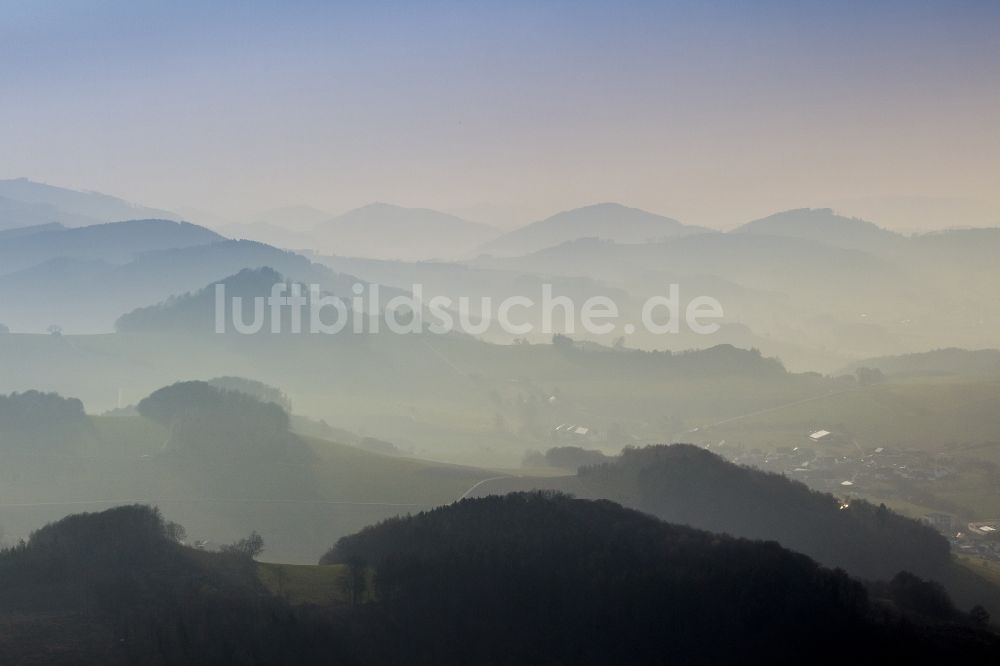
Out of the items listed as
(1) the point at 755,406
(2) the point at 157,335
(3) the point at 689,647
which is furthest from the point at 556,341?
(3) the point at 689,647

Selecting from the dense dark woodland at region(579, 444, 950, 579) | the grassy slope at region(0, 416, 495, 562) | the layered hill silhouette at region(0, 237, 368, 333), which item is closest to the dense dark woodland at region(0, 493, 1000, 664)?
the dense dark woodland at region(579, 444, 950, 579)

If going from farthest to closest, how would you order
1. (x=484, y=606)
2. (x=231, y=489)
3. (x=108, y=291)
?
(x=108, y=291), (x=231, y=489), (x=484, y=606)

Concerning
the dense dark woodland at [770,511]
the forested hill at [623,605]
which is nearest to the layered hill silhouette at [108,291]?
the dense dark woodland at [770,511]

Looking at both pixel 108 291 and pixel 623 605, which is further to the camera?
pixel 108 291

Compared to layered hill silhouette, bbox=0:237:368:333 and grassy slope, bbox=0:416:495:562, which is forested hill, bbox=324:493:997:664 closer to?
grassy slope, bbox=0:416:495:562

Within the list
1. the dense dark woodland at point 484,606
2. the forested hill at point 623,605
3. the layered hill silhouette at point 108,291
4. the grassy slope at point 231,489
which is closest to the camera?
the dense dark woodland at point 484,606

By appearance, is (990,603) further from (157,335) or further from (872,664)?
(157,335)

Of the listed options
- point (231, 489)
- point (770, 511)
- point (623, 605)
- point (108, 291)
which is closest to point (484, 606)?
point (623, 605)

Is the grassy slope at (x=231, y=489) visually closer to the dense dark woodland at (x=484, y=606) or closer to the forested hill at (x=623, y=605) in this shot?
the dense dark woodland at (x=484, y=606)

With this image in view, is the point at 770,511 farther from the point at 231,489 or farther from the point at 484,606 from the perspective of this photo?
the point at 231,489

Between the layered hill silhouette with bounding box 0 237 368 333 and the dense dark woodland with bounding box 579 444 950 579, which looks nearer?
the dense dark woodland with bounding box 579 444 950 579
